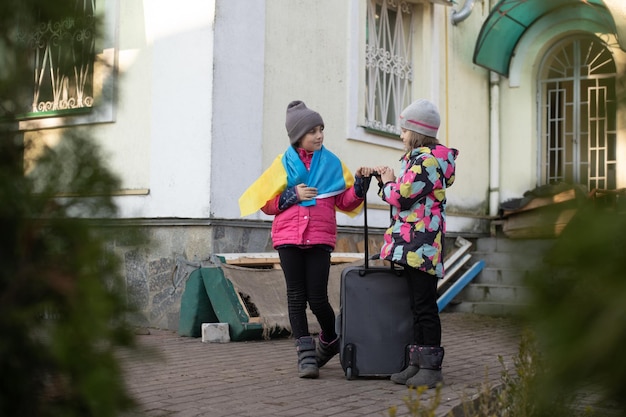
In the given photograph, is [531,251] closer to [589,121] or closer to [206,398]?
[589,121]

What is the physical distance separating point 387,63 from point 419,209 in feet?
19.3

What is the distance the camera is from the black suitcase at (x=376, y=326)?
17.5 feet

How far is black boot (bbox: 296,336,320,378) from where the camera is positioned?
5.44 metres

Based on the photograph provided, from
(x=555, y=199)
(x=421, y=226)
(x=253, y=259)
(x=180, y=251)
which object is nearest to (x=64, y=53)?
(x=555, y=199)

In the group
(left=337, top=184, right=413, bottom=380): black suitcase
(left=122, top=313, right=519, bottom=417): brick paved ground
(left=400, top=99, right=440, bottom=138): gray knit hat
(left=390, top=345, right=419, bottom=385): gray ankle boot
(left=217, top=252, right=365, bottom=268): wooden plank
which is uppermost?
(left=400, top=99, right=440, bottom=138): gray knit hat

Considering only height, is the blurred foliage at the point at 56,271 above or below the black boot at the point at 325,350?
above

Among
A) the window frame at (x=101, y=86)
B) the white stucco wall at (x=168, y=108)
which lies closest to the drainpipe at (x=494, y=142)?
the white stucco wall at (x=168, y=108)

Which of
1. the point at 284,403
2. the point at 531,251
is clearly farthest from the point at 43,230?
the point at 284,403

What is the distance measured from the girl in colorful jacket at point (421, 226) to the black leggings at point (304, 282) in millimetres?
591

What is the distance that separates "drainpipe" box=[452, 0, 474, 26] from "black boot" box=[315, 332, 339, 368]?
7.08 meters

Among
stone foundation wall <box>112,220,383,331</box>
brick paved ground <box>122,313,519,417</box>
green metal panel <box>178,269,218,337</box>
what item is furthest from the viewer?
stone foundation wall <box>112,220,383,331</box>

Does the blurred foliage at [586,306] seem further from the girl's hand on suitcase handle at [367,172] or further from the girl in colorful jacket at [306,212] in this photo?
the girl in colorful jacket at [306,212]

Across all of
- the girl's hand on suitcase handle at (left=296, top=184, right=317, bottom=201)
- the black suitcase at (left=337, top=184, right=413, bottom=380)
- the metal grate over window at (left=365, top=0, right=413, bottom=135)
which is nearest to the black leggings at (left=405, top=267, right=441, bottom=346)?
the black suitcase at (left=337, top=184, right=413, bottom=380)

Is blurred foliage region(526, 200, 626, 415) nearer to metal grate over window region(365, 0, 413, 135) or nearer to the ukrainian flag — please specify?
the ukrainian flag
